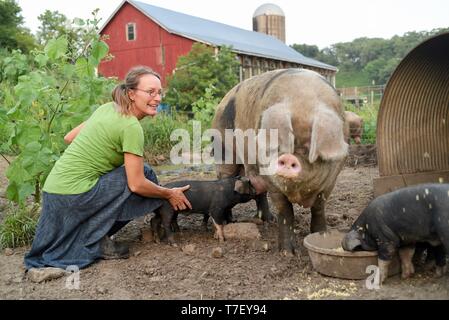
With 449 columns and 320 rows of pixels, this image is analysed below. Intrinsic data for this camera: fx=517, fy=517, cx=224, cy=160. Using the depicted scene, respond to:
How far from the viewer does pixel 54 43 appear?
16.1 ft

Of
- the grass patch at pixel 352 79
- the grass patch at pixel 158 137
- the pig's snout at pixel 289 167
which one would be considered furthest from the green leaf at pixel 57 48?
the grass patch at pixel 352 79

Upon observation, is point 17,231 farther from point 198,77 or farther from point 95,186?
point 198,77

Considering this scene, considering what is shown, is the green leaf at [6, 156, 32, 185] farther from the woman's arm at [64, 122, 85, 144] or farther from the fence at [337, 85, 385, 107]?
the fence at [337, 85, 385, 107]

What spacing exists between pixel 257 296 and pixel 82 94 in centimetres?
273

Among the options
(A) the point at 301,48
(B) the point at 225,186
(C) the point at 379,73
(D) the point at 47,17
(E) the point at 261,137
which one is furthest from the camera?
(A) the point at 301,48

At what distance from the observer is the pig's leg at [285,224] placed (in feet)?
13.9

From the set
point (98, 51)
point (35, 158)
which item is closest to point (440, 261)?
point (35, 158)

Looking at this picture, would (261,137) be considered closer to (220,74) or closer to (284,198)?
(284,198)

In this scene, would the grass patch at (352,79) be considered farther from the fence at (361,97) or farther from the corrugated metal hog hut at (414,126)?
the corrugated metal hog hut at (414,126)

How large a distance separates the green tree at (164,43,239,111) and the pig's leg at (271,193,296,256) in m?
12.3

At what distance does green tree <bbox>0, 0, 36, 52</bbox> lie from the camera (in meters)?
21.4

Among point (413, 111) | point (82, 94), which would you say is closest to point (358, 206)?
point (413, 111)

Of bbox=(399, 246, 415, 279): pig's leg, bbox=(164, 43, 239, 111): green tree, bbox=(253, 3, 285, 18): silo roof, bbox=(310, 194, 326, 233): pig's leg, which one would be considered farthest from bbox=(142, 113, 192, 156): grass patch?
bbox=(253, 3, 285, 18): silo roof

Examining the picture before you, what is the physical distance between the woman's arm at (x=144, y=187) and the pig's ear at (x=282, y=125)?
3.52 feet
